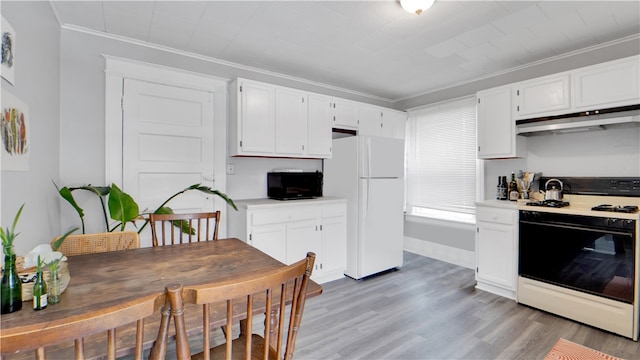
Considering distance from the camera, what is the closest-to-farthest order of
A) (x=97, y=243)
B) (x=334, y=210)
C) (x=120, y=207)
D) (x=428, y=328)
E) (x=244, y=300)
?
(x=244, y=300)
(x=97, y=243)
(x=120, y=207)
(x=428, y=328)
(x=334, y=210)

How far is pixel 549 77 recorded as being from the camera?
2.88 meters

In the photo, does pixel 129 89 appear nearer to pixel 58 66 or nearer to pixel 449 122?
pixel 58 66

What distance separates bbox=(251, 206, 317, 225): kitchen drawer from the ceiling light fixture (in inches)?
81.2

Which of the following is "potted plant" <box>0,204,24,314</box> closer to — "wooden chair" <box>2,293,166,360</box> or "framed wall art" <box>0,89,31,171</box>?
"wooden chair" <box>2,293,166,360</box>

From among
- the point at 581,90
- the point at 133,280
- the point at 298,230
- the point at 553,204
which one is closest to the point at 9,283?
the point at 133,280

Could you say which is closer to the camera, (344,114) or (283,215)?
(283,215)

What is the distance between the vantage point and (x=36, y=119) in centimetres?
188

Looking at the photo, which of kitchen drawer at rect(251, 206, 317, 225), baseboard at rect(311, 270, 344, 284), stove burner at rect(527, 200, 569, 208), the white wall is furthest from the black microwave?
stove burner at rect(527, 200, 569, 208)

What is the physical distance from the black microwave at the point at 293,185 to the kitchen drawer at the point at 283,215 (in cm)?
26

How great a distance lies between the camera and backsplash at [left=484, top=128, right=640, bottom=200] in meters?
2.71

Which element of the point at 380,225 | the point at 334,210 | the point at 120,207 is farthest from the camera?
the point at 380,225

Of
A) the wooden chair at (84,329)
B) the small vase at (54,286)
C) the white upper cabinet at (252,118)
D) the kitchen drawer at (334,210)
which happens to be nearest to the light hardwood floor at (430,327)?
the kitchen drawer at (334,210)

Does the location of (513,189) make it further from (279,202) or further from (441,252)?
(279,202)

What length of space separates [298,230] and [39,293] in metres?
2.33
